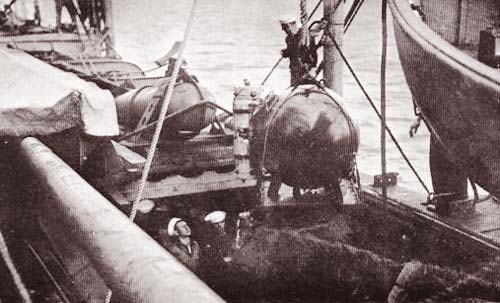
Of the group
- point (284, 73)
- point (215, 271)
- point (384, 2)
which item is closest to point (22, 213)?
point (215, 271)

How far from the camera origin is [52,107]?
5.35m

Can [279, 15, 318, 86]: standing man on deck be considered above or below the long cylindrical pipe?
above

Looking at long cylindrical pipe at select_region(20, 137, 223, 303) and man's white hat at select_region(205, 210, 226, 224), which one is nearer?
long cylindrical pipe at select_region(20, 137, 223, 303)

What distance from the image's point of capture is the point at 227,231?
9086 millimetres

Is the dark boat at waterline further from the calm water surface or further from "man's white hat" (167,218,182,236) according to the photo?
the calm water surface

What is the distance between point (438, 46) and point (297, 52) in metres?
3.88

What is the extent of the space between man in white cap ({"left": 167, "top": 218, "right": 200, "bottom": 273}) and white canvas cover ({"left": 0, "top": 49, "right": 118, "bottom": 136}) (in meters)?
2.90

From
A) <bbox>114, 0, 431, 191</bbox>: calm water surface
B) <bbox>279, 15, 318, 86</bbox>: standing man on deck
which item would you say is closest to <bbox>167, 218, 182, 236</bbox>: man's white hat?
<bbox>279, 15, 318, 86</bbox>: standing man on deck

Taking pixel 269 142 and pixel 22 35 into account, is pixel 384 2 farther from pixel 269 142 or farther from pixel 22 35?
pixel 22 35

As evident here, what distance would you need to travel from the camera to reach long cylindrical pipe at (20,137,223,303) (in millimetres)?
2232

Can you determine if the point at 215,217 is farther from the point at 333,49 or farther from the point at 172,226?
the point at 333,49

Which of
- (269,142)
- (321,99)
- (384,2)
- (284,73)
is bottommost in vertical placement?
(284,73)

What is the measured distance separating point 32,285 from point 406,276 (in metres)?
Answer: 3.99

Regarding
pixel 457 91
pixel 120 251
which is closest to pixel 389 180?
pixel 457 91
